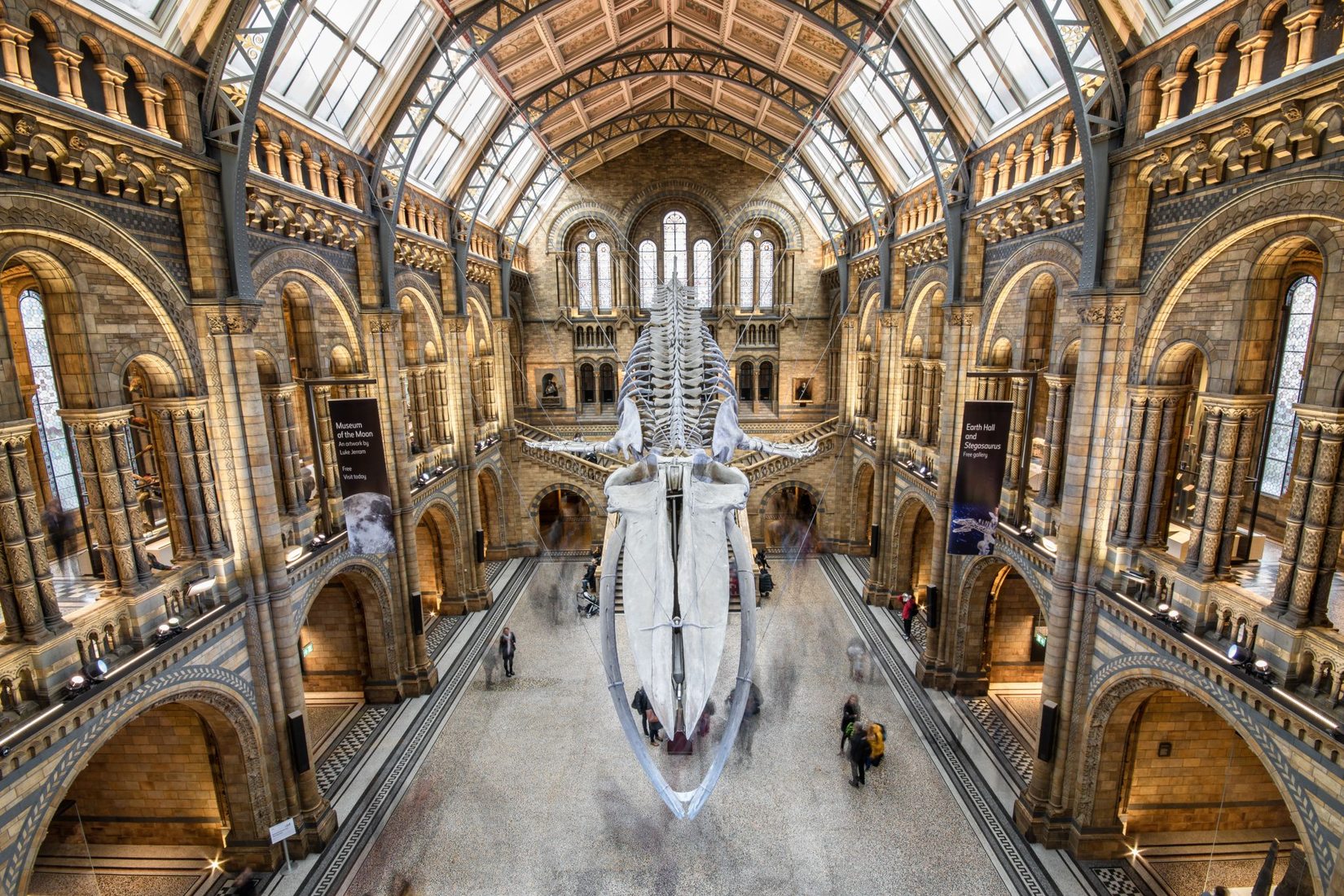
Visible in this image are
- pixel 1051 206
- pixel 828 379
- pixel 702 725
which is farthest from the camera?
pixel 828 379

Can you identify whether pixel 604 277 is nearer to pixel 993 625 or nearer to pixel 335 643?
pixel 335 643

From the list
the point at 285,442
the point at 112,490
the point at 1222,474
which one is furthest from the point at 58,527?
the point at 1222,474

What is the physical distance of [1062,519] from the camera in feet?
32.5

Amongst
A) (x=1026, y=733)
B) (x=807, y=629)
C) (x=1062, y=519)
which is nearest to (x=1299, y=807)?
(x=1062, y=519)

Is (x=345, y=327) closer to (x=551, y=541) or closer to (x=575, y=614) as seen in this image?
(x=575, y=614)

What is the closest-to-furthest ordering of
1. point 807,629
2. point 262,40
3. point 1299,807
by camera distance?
point 1299,807 < point 262,40 < point 807,629

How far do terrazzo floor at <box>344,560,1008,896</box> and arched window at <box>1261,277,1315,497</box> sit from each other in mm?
8179

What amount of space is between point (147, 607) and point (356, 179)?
921cm

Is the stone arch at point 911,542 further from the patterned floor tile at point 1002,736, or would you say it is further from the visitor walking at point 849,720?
the visitor walking at point 849,720

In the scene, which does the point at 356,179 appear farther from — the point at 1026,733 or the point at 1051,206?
the point at 1026,733

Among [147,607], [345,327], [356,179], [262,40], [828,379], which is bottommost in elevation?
[147,607]

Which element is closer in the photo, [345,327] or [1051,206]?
[1051,206]

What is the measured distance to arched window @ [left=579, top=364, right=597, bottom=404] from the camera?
28.6 m

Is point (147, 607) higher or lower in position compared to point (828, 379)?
lower
